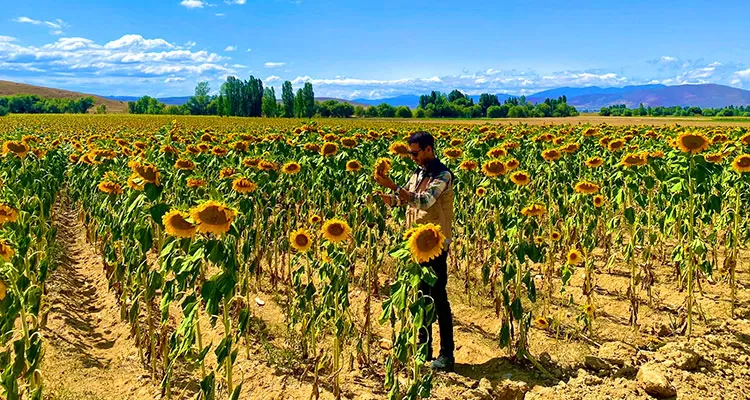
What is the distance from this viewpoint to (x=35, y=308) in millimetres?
3752

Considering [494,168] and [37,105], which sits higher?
[37,105]

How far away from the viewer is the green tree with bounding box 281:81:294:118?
96.8 meters

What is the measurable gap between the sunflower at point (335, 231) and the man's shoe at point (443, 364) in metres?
1.26

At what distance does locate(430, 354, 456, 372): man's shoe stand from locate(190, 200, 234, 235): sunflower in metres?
2.32

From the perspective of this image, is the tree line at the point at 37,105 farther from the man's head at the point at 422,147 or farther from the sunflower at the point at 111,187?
the man's head at the point at 422,147

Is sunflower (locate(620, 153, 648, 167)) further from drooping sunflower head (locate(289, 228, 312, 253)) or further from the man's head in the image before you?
drooping sunflower head (locate(289, 228, 312, 253))

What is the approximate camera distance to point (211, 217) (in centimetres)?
284

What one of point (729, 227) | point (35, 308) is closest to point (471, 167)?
point (729, 227)

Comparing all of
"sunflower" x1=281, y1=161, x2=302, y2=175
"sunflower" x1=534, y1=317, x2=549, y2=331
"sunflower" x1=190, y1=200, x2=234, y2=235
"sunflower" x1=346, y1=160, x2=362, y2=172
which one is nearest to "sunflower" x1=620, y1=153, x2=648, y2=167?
"sunflower" x1=534, y1=317, x2=549, y2=331

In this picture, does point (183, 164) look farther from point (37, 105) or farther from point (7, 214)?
point (37, 105)

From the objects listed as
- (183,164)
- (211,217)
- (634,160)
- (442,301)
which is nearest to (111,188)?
(183,164)

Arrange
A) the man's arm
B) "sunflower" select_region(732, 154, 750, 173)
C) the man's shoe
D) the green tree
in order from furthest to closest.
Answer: the green tree < "sunflower" select_region(732, 154, 750, 173) < the man's shoe < the man's arm

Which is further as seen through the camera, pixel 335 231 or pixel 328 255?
pixel 335 231

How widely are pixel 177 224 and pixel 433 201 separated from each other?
185cm
